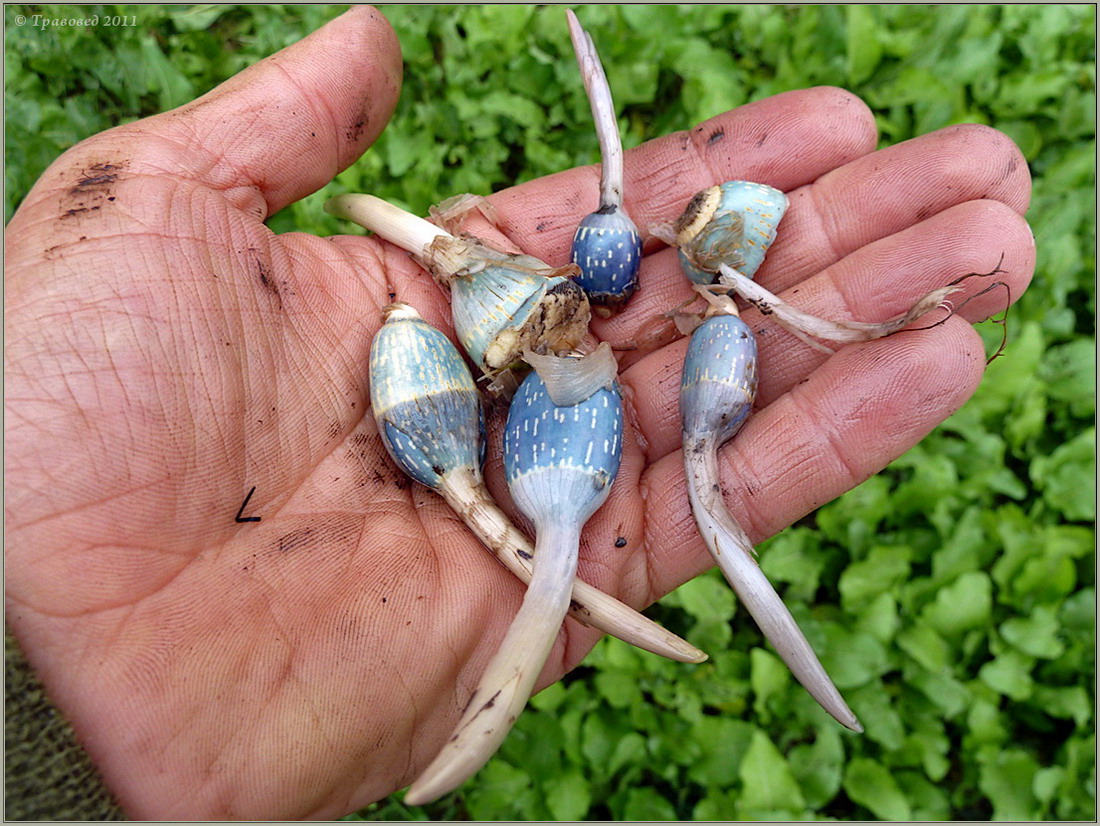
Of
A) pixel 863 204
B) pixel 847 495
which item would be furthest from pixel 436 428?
pixel 847 495

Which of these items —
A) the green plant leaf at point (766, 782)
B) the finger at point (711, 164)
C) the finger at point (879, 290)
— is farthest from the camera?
the finger at point (711, 164)

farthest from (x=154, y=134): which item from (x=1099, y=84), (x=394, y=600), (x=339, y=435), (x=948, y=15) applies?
(x=1099, y=84)

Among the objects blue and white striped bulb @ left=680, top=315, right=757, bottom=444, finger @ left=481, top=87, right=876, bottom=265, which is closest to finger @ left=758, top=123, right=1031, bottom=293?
finger @ left=481, top=87, right=876, bottom=265

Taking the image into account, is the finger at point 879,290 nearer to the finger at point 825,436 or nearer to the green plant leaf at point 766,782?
the finger at point 825,436

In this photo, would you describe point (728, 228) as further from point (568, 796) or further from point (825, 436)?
point (568, 796)

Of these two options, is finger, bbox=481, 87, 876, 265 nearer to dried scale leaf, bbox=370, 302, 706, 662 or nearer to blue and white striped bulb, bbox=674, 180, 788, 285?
blue and white striped bulb, bbox=674, 180, 788, 285

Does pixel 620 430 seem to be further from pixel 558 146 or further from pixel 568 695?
pixel 558 146

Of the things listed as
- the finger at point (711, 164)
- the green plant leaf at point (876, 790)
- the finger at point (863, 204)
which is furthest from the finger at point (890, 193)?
the green plant leaf at point (876, 790)

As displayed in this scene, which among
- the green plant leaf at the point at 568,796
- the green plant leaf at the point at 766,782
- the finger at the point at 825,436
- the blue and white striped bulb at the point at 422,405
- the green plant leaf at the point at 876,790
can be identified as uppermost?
the blue and white striped bulb at the point at 422,405
